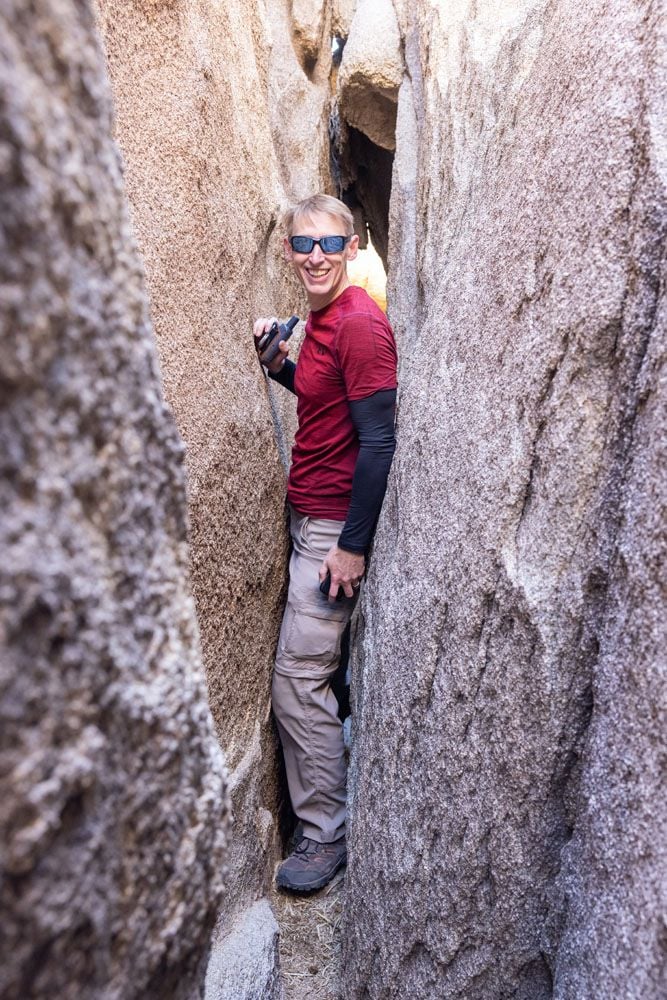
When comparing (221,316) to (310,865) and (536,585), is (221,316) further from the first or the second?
(310,865)

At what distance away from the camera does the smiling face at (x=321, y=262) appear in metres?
2.41

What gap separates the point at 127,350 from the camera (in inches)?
32.2

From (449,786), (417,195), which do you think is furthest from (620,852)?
(417,195)

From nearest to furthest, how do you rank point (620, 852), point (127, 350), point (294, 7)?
point (127, 350) → point (620, 852) → point (294, 7)

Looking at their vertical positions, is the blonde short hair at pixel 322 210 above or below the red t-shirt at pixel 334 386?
above

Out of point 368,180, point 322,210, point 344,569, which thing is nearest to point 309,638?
point 344,569

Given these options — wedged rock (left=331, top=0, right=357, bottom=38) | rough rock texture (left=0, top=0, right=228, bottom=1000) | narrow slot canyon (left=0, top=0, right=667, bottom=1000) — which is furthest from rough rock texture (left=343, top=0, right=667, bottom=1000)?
wedged rock (left=331, top=0, right=357, bottom=38)

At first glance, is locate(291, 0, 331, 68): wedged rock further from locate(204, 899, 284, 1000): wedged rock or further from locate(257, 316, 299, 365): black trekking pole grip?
locate(204, 899, 284, 1000): wedged rock

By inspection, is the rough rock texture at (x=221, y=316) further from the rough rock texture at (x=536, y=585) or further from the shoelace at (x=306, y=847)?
the rough rock texture at (x=536, y=585)

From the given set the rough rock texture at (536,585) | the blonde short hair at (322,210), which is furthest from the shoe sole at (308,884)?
the blonde short hair at (322,210)

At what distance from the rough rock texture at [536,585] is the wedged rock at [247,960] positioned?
0.21 meters

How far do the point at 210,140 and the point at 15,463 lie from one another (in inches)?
77.8

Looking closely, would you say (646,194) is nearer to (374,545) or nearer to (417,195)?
(374,545)

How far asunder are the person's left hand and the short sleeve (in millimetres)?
466
